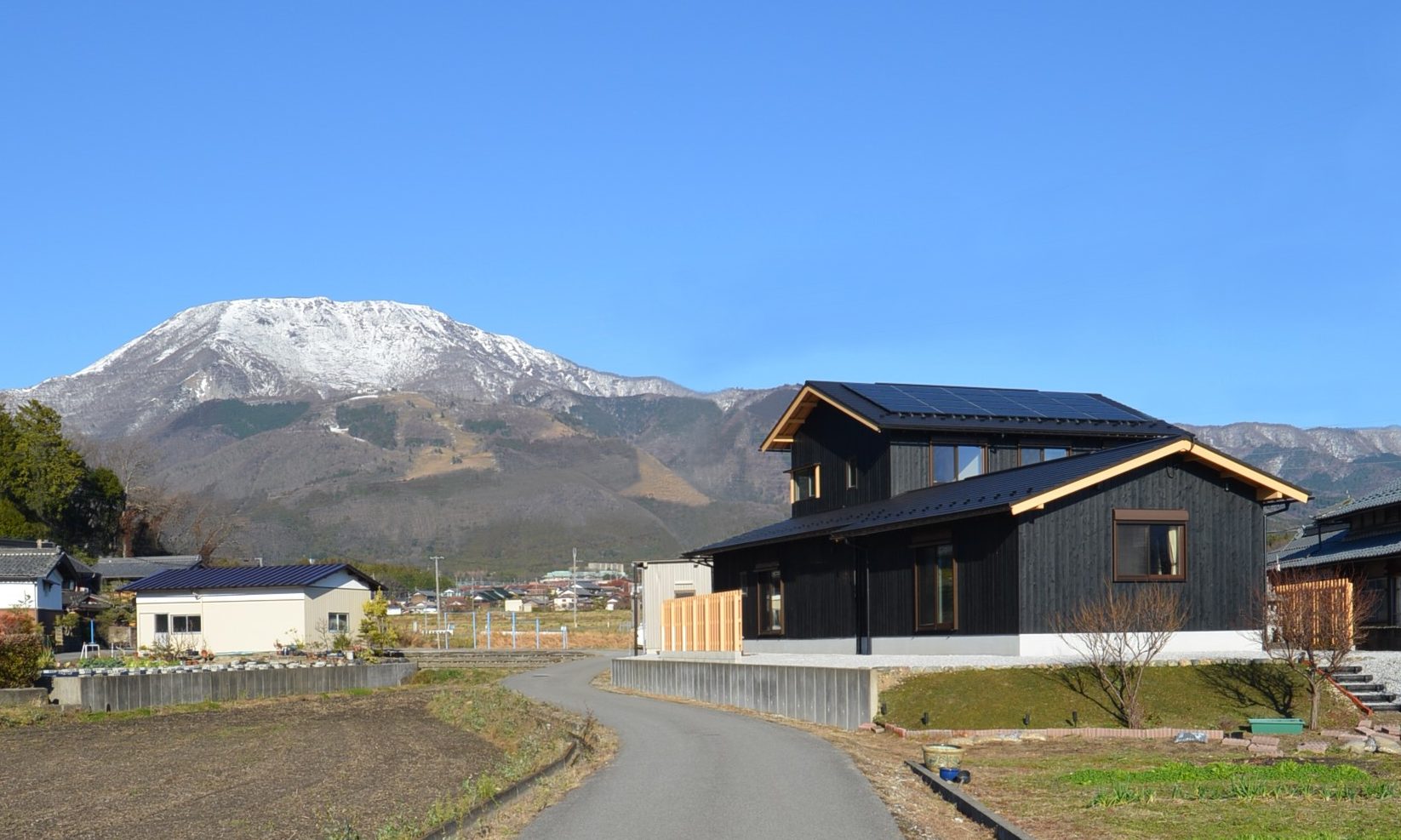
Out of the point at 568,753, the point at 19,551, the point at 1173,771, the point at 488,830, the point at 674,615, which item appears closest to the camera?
the point at 488,830

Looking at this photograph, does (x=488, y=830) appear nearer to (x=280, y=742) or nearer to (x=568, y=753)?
(x=568, y=753)

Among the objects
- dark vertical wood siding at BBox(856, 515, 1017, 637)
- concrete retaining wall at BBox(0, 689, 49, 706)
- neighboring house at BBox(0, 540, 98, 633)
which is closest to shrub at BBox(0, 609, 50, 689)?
concrete retaining wall at BBox(0, 689, 49, 706)

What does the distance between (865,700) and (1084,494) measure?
5.91 metres

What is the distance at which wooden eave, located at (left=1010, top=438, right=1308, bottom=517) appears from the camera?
84.7 feet

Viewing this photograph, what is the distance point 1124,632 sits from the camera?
80.2 ft

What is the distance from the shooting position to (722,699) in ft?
109

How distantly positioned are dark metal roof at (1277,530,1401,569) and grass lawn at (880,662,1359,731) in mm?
10192

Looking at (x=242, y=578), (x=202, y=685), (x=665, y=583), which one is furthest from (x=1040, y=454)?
(x=242, y=578)

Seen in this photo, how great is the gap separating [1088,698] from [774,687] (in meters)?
7.40

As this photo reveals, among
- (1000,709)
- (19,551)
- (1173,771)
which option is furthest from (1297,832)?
(19,551)

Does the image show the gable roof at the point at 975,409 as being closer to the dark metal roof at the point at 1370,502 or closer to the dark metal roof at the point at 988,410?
the dark metal roof at the point at 988,410

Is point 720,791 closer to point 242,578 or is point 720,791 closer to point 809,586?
point 809,586

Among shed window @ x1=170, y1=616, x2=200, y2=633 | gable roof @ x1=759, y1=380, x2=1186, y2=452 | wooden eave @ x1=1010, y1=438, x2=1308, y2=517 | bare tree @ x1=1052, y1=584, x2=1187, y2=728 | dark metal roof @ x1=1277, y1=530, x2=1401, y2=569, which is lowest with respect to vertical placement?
shed window @ x1=170, y1=616, x2=200, y2=633

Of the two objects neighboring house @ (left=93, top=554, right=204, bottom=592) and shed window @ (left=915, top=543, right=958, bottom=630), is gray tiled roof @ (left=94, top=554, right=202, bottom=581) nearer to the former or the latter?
neighboring house @ (left=93, top=554, right=204, bottom=592)
